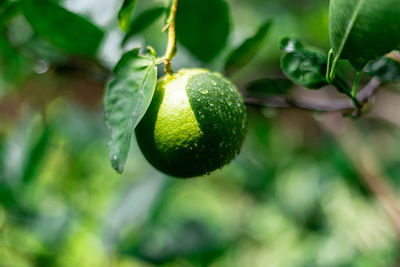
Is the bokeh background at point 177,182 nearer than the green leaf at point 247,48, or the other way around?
the green leaf at point 247,48

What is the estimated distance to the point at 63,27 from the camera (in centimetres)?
Answer: 95

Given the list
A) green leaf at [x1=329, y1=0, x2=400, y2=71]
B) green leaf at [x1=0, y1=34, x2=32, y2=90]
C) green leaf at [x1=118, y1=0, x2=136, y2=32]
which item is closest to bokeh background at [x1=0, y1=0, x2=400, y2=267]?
green leaf at [x1=0, y1=34, x2=32, y2=90]

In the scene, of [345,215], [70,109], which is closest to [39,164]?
[70,109]

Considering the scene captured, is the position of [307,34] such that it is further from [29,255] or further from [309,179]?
[29,255]

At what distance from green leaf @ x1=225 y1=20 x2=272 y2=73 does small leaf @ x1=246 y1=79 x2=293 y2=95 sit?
0.07 meters

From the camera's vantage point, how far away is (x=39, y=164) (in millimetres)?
1498

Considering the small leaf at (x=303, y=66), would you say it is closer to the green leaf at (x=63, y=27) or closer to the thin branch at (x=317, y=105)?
the thin branch at (x=317, y=105)

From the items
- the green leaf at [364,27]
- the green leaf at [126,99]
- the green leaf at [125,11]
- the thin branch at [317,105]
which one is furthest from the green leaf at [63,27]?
the green leaf at [364,27]

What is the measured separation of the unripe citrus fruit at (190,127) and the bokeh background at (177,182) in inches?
16.8

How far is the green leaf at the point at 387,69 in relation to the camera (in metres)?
0.69

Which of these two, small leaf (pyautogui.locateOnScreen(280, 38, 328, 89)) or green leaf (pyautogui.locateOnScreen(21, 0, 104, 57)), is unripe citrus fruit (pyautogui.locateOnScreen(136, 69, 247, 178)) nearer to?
small leaf (pyautogui.locateOnScreen(280, 38, 328, 89))

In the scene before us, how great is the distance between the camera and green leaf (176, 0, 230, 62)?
944 millimetres

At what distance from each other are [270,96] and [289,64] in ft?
1.56

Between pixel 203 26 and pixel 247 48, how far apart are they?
0.14m
